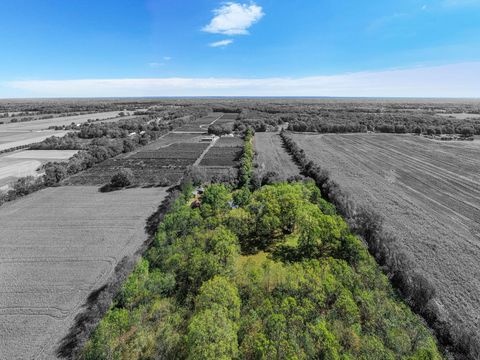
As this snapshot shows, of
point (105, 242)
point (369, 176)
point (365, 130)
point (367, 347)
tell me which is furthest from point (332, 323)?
point (365, 130)

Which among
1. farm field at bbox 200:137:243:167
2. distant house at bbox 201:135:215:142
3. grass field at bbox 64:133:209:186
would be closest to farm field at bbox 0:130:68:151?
grass field at bbox 64:133:209:186

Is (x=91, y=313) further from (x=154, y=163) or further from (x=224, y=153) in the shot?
(x=224, y=153)

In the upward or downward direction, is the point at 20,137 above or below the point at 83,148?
above

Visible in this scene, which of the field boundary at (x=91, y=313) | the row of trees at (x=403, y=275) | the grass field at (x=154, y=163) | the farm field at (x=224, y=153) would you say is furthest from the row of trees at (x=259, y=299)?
the farm field at (x=224, y=153)

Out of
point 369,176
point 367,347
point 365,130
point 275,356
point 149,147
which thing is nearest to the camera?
point 275,356

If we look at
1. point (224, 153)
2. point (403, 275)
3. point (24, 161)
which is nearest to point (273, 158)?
point (224, 153)

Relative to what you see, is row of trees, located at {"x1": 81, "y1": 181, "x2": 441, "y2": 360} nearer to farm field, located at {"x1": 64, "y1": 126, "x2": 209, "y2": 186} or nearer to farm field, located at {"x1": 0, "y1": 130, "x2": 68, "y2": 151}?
farm field, located at {"x1": 64, "y1": 126, "x2": 209, "y2": 186}

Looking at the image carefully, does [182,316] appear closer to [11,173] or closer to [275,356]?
[275,356]

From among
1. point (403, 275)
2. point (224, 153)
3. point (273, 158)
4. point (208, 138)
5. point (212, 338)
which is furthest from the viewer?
point (208, 138)
